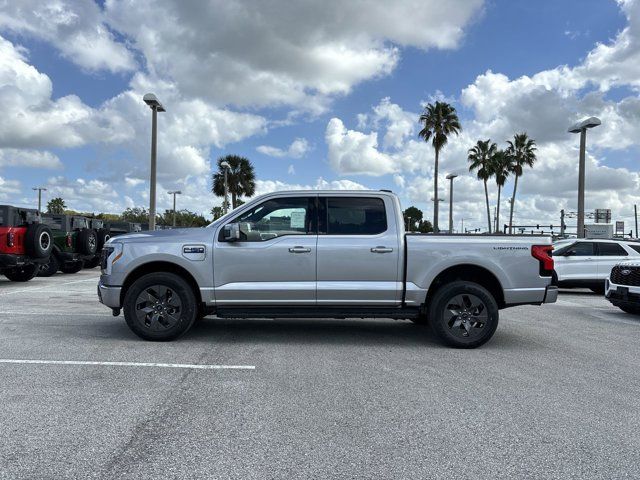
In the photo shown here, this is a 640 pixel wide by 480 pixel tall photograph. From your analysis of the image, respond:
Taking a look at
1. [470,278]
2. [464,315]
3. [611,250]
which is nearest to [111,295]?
[464,315]

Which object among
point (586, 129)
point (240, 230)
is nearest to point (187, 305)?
point (240, 230)

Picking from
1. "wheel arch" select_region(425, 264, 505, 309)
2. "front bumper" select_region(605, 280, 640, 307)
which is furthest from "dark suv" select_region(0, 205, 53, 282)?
"front bumper" select_region(605, 280, 640, 307)

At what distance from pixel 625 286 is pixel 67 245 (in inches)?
600

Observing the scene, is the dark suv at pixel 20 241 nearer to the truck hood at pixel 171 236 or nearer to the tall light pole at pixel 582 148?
the truck hood at pixel 171 236

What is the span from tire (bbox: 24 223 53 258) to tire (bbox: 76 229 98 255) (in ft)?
9.72

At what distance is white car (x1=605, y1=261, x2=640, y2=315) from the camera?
935cm

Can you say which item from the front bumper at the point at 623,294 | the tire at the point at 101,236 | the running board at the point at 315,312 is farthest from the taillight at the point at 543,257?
the tire at the point at 101,236

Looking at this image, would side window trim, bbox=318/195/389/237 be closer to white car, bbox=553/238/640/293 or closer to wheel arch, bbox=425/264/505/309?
wheel arch, bbox=425/264/505/309

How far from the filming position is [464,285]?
6.41 m

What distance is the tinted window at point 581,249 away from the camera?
13.7m

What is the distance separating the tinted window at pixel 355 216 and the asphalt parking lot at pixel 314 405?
1.46 metres

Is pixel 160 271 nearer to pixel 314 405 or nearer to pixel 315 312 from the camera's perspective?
pixel 315 312

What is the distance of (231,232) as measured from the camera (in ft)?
20.7

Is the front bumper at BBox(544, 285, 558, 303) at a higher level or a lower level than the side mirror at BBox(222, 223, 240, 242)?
lower
